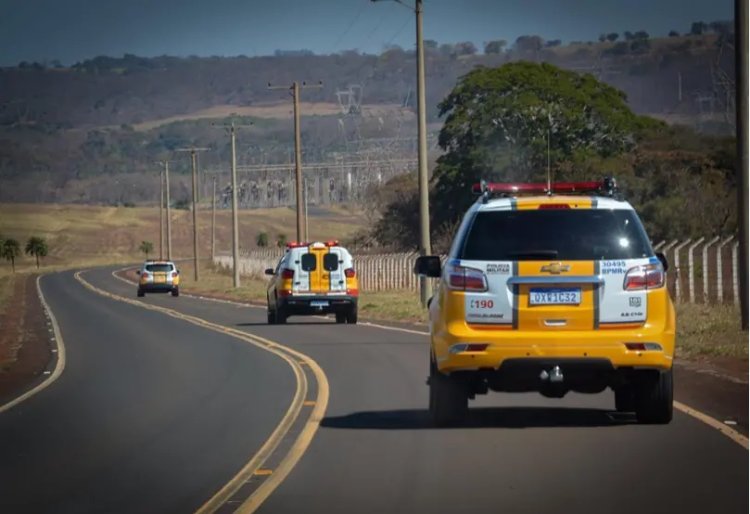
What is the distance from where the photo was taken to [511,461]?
1403 cm

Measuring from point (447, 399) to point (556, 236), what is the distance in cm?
190

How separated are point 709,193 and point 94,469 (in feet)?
150

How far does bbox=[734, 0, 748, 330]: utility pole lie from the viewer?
27.6 metres

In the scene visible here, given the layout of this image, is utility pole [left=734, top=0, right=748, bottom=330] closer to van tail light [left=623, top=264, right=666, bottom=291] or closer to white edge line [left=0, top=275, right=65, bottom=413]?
white edge line [left=0, top=275, right=65, bottom=413]

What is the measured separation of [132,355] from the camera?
31.1 metres

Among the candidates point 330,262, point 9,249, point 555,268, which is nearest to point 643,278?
A: point 555,268

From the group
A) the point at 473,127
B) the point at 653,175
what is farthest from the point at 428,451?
the point at 473,127

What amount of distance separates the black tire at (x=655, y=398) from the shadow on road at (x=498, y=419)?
0.26m

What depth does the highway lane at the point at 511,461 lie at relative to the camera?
1203 centimetres

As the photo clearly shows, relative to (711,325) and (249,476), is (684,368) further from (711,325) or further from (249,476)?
(249,476)

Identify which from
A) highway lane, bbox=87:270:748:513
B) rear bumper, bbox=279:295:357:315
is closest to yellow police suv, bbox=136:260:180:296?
rear bumper, bbox=279:295:357:315

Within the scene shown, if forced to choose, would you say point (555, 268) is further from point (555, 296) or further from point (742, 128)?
point (742, 128)

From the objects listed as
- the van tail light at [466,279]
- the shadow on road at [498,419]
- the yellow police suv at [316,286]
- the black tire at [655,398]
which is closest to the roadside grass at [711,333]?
the shadow on road at [498,419]

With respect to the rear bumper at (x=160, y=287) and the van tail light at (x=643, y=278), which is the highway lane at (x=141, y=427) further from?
the rear bumper at (x=160, y=287)
